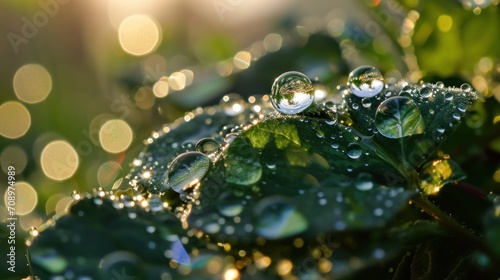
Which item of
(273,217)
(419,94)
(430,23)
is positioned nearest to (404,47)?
(430,23)

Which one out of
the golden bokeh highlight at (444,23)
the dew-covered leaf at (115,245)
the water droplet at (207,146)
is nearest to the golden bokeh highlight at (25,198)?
the water droplet at (207,146)

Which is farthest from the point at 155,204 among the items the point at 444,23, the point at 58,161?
the point at 58,161

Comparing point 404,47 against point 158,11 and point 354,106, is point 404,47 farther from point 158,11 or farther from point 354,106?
point 158,11

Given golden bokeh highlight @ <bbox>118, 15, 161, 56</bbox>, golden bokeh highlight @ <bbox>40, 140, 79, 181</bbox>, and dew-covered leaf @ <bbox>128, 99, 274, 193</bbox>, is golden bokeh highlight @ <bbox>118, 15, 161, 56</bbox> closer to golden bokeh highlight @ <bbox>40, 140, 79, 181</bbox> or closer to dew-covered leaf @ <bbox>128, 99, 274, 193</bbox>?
golden bokeh highlight @ <bbox>40, 140, 79, 181</bbox>

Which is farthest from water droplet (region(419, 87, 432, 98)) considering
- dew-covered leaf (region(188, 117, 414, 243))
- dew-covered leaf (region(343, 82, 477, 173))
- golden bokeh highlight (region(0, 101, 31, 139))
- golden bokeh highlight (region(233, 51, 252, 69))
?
golden bokeh highlight (region(0, 101, 31, 139))

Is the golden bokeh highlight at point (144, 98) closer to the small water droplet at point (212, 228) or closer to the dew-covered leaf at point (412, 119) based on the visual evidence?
the dew-covered leaf at point (412, 119)
